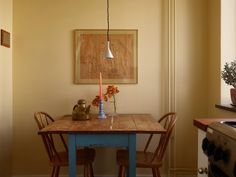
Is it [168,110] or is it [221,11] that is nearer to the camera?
[221,11]

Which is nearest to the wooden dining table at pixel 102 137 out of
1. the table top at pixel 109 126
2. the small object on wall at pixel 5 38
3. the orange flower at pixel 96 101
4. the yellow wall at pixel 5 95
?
the table top at pixel 109 126

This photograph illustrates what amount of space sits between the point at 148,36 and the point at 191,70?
0.64 metres

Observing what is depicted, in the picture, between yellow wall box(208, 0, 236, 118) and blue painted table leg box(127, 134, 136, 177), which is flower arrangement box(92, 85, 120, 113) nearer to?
blue painted table leg box(127, 134, 136, 177)

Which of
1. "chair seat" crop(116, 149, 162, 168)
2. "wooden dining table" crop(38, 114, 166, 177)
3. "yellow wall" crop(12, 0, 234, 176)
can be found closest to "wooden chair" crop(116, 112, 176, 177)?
"chair seat" crop(116, 149, 162, 168)

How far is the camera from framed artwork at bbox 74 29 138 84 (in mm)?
3375

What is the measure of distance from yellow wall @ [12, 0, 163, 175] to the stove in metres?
2.07

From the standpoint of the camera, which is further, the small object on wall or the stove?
the small object on wall

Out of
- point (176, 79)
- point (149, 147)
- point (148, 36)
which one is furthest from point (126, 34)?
point (149, 147)

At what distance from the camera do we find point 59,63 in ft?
11.2

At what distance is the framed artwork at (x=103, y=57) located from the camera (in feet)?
11.1

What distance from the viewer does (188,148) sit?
345 cm

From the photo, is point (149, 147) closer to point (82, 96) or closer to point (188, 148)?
point (188, 148)

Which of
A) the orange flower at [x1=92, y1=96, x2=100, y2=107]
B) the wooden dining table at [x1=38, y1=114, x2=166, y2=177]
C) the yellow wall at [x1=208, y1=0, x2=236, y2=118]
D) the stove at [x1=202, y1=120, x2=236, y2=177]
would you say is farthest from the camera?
the orange flower at [x1=92, y1=96, x2=100, y2=107]

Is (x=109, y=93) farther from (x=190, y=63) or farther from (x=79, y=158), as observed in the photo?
(x=190, y=63)
